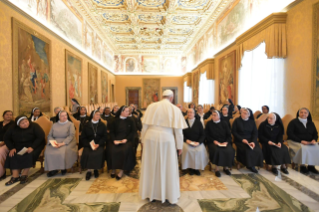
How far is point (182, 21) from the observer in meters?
12.3

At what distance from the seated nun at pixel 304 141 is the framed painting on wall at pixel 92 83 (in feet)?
37.0

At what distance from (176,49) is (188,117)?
1597 centimetres

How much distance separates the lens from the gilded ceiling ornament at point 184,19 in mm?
11665

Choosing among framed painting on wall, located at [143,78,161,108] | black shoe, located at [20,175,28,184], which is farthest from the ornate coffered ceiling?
black shoe, located at [20,175,28,184]

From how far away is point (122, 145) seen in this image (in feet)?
14.9

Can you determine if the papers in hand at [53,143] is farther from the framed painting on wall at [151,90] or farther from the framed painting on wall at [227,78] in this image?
the framed painting on wall at [151,90]

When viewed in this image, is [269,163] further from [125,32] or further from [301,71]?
[125,32]

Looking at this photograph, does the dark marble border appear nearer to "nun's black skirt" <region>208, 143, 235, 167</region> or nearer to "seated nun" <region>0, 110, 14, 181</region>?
"seated nun" <region>0, 110, 14, 181</region>

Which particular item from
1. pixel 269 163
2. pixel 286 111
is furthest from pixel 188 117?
pixel 286 111

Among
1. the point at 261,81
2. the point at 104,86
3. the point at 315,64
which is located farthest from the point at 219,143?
the point at 104,86

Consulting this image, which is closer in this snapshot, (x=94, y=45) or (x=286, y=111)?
(x=286, y=111)

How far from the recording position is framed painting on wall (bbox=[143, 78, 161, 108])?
72.0 feet

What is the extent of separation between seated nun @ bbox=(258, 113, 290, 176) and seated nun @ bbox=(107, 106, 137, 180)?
11.2 ft

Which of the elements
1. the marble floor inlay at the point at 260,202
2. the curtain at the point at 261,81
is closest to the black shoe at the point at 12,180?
the marble floor inlay at the point at 260,202
